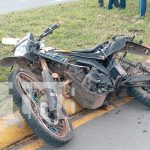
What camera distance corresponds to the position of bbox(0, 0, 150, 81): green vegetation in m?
8.35

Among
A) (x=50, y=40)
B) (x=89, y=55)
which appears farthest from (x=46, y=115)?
(x=50, y=40)

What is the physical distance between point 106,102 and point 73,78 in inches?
24.1

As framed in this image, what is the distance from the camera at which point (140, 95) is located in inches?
230

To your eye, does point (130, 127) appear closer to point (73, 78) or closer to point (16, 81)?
point (73, 78)

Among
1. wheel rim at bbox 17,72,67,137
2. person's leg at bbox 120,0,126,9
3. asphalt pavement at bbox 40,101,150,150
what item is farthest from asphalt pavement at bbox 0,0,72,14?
wheel rim at bbox 17,72,67,137

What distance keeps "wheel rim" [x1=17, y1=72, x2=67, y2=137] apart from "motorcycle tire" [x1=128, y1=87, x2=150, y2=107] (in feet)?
4.26

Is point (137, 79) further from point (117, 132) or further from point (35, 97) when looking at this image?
point (35, 97)

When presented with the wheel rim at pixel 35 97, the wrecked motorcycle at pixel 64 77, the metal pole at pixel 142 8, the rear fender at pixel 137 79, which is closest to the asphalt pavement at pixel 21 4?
the metal pole at pixel 142 8

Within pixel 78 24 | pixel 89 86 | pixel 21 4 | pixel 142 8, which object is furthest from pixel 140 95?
pixel 21 4

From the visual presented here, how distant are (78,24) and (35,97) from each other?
15.5 feet

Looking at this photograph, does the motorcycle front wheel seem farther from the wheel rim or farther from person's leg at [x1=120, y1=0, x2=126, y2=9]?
person's leg at [x1=120, y1=0, x2=126, y2=9]

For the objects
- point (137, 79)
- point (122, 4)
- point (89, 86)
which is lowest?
point (122, 4)

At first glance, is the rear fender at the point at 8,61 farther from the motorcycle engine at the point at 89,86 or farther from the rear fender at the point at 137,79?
the rear fender at the point at 137,79

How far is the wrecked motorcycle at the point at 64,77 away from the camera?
4.78 m
